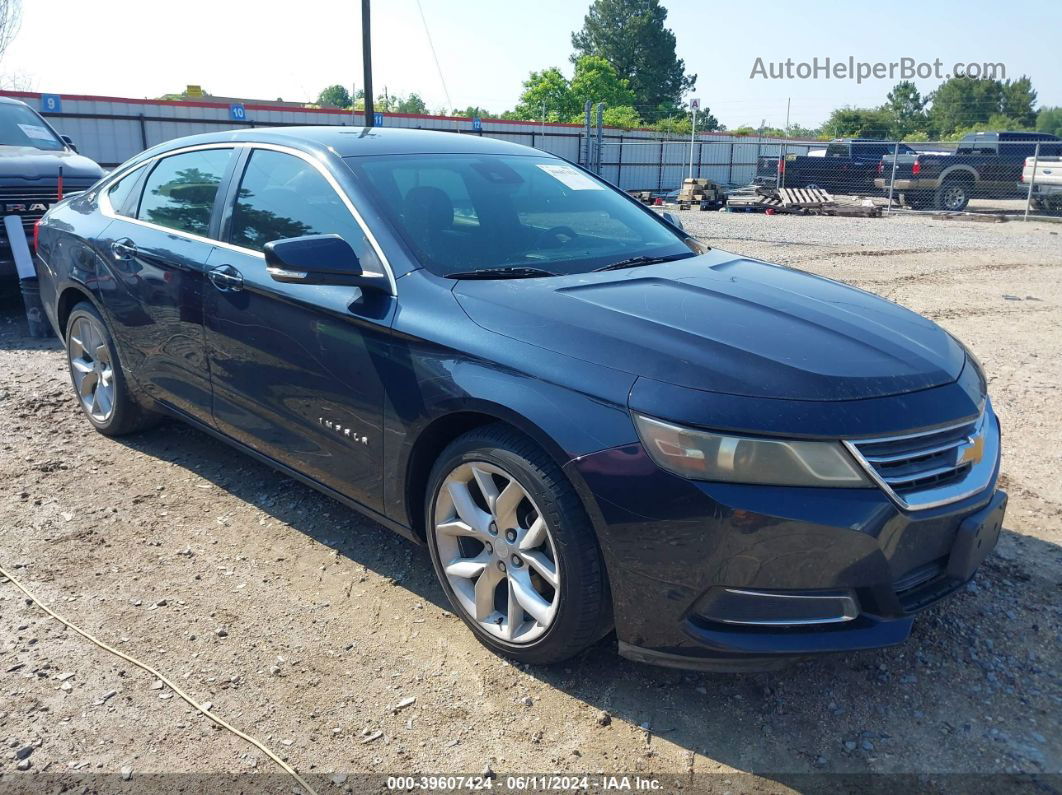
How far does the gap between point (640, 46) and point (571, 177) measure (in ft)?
291

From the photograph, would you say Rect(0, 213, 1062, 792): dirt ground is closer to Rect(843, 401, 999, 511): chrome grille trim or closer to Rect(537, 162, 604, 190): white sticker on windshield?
Rect(843, 401, 999, 511): chrome grille trim

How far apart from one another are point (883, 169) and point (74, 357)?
74.4ft

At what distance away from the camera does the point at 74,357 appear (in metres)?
4.93

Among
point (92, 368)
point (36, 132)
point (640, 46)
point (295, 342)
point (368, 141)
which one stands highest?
point (640, 46)

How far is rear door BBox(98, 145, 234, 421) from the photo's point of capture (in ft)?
12.6

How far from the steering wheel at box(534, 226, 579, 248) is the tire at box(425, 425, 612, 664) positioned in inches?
40.0

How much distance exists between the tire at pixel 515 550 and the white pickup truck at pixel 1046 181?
21.6m

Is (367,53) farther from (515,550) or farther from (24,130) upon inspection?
(515,550)

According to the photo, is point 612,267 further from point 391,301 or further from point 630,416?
point 630,416

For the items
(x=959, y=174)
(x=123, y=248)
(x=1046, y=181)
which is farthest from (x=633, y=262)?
(x=959, y=174)

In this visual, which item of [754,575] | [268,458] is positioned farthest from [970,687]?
[268,458]

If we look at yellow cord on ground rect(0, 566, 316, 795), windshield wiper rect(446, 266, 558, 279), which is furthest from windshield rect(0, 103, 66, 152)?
windshield wiper rect(446, 266, 558, 279)

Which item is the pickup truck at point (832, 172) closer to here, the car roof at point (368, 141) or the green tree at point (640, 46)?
the car roof at point (368, 141)

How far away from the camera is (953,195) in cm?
2223
